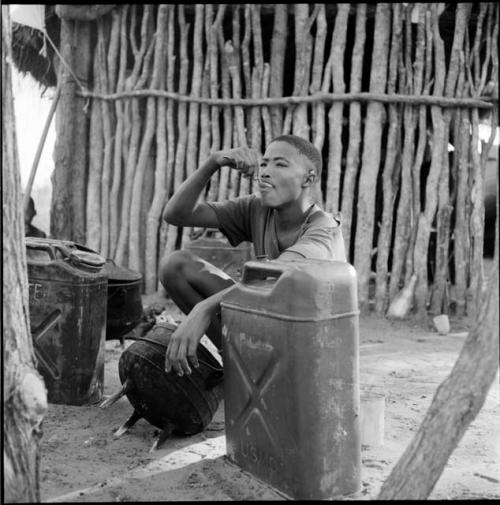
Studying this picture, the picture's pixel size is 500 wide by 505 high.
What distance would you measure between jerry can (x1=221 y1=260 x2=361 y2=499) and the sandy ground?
0.16 metres

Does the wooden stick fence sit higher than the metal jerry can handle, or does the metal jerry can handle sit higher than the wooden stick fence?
the wooden stick fence

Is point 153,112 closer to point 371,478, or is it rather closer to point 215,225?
point 215,225

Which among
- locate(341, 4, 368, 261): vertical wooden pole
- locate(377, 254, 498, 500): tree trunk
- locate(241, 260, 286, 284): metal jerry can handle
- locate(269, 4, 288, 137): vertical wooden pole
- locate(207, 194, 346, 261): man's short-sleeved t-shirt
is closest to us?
locate(377, 254, 498, 500): tree trunk

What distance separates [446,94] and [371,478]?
454 centimetres

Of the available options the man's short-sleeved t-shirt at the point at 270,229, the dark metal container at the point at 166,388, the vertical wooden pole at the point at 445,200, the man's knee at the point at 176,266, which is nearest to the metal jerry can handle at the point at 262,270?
the man's short-sleeved t-shirt at the point at 270,229

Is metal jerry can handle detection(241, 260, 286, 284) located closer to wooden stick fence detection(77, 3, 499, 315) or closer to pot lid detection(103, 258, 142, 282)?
pot lid detection(103, 258, 142, 282)

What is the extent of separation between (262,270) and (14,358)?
3.29 feet

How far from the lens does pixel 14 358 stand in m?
2.13

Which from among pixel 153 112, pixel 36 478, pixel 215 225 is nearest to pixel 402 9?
pixel 153 112

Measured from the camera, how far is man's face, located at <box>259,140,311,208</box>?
3.15 metres

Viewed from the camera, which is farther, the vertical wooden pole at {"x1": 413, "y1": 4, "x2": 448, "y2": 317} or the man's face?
the vertical wooden pole at {"x1": 413, "y1": 4, "x2": 448, "y2": 317}

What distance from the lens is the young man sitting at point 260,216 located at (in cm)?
309

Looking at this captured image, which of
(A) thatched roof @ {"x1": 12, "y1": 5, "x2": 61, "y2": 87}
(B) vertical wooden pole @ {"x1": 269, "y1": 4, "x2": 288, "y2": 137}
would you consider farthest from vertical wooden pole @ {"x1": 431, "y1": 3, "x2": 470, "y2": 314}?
(A) thatched roof @ {"x1": 12, "y1": 5, "x2": 61, "y2": 87}

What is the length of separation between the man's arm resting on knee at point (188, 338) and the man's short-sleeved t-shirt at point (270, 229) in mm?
430
